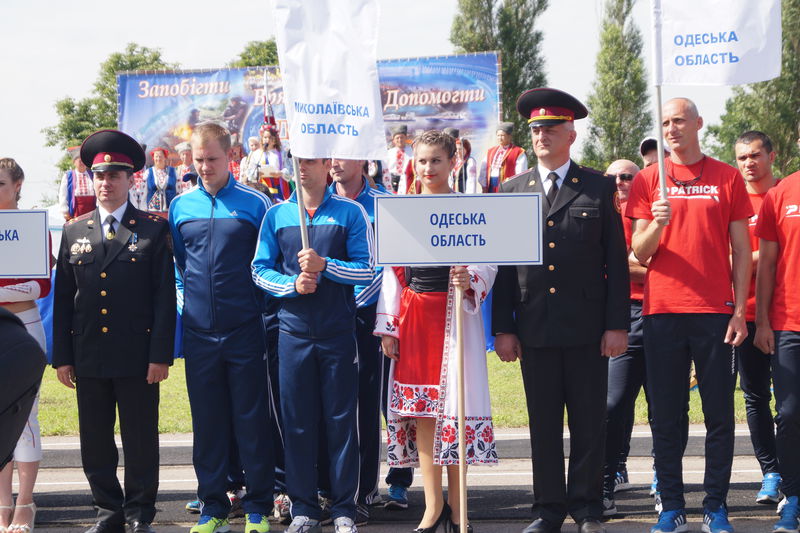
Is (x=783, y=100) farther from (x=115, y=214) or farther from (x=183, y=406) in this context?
(x=115, y=214)

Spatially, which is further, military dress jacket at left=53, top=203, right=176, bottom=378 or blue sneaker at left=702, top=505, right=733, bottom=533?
military dress jacket at left=53, top=203, right=176, bottom=378

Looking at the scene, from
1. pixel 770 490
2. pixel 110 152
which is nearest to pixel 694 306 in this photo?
pixel 770 490

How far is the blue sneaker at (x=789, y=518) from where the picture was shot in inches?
222

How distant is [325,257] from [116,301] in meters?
1.28

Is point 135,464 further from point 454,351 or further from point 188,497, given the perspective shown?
point 454,351

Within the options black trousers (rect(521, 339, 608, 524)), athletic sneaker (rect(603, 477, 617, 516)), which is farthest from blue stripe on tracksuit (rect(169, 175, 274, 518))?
athletic sneaker (rect(603, 477, 617, 516))

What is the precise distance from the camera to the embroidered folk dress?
5605 millimetres

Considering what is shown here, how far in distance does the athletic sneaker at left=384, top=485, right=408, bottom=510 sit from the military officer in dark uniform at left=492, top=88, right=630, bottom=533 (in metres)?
1.09

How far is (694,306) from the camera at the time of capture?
5.63 metres

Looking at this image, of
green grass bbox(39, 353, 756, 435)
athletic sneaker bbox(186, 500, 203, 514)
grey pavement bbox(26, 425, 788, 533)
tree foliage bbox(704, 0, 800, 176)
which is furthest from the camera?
tree foliage bbox(704, 0, 800, 176)

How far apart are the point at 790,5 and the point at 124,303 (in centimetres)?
3392

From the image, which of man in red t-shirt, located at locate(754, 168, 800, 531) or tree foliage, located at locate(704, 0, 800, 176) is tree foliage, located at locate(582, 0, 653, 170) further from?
man in red t-shirt, located at locate(754, 168, 800, 531)

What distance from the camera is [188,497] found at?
22.6 feet

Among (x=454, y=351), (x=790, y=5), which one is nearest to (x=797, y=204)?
(x=454, y=351)
